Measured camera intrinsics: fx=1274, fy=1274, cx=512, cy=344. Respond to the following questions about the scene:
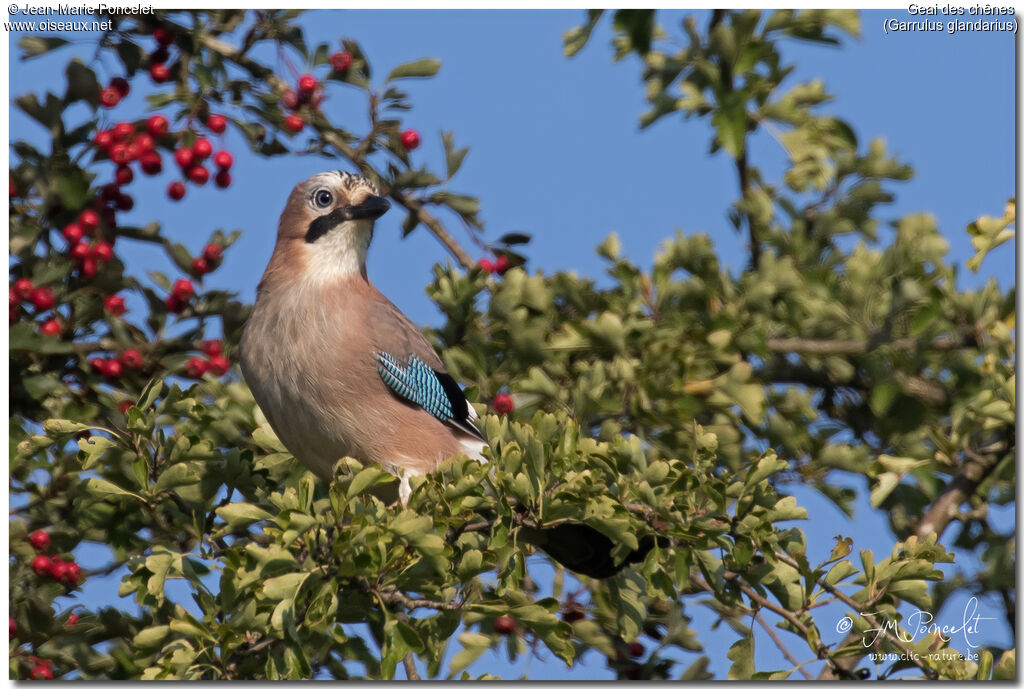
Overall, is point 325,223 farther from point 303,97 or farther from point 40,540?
point 40,540

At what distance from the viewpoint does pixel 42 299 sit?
548cm

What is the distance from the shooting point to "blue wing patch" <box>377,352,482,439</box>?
18.3 feet

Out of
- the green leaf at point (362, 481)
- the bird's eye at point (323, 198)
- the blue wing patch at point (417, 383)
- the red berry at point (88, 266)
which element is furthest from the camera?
the bird's eye at point (323, 198)

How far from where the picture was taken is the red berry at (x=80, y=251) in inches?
223

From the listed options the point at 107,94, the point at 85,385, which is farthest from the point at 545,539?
the point at 107,94

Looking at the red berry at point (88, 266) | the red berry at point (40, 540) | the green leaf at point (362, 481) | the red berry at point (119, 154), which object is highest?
the red berry at point (119, 154)

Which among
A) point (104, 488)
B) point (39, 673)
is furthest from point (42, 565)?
point (104, 488)

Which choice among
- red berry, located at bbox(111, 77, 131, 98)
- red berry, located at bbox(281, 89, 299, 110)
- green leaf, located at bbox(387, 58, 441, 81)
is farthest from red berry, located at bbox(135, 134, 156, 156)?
green leaf, located at bbox(387, 58, 441, 81)

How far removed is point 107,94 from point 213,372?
1389 mm

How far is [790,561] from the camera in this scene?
4.28m

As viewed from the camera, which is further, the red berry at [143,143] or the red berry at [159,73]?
Result: the red berry at [159,73]

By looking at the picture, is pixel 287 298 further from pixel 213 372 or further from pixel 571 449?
pixel 571 449

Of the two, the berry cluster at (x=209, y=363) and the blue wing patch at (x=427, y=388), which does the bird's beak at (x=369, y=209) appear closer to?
the blue wing patch at (x=427, y=388)

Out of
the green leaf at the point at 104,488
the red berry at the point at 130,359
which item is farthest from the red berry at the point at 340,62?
the green leaf at the point at 104,488
